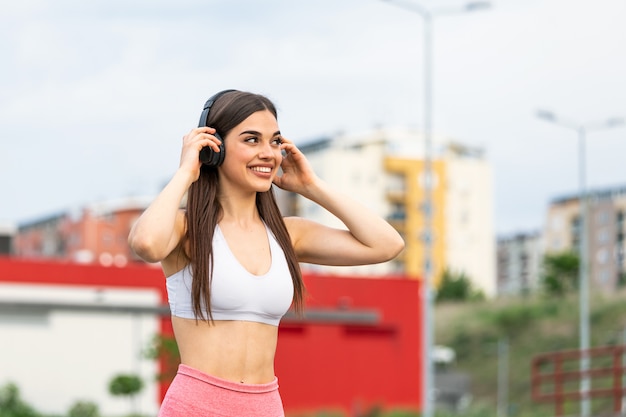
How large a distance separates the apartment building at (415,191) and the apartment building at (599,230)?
18.4 m

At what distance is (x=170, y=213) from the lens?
12.5ft

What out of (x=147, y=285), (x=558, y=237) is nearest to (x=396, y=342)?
(x=147, y=285)

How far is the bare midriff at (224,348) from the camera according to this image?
3.87 meters

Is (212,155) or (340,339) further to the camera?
(340,339)

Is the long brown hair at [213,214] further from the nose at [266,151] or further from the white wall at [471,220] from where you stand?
the white wall at [471,220]

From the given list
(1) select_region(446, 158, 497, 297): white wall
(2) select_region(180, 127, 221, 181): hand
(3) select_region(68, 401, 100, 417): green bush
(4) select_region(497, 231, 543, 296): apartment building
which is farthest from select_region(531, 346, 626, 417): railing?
(4) select_region(497, 231, 543, 296): apartment building

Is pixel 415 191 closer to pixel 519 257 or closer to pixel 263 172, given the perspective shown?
pixel 519 257

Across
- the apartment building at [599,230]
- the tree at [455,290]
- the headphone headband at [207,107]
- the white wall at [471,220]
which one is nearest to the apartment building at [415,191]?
the white wall at [471,220]

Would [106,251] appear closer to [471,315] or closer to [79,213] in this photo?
[79,213]

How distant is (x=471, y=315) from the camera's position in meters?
Answer: 70.4

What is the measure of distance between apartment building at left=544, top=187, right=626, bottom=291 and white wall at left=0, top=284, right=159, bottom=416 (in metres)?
83.8

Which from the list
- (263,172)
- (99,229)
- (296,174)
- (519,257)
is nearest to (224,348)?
(263,172)

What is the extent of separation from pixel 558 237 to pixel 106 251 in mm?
40621

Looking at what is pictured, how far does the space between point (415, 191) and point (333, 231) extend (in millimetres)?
91137
